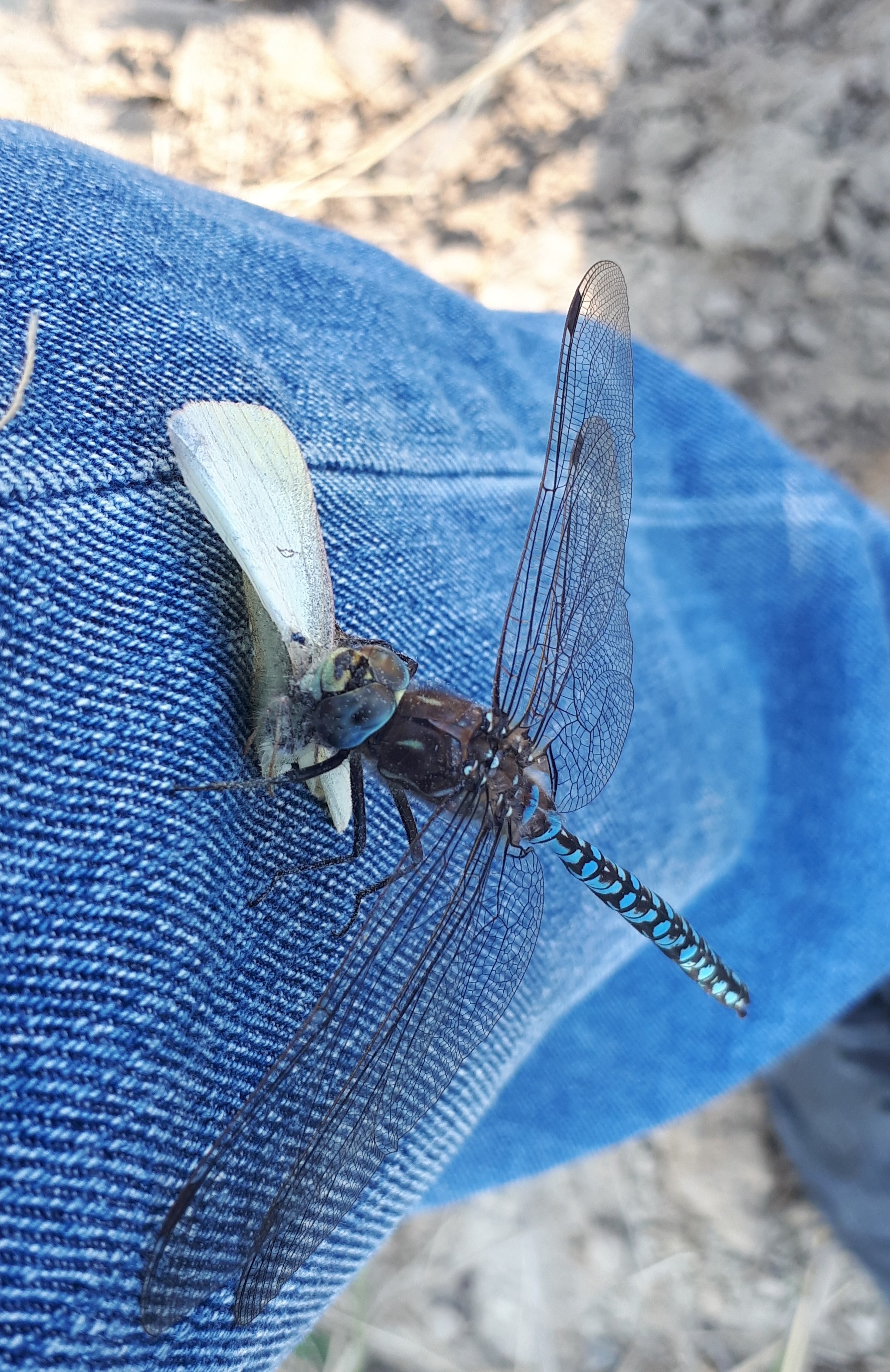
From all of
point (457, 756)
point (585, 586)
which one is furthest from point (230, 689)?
point (585, 586)

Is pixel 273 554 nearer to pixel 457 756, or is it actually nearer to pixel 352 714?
pixel 352 714

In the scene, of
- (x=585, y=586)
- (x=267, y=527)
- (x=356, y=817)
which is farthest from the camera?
(x=585, y=586)

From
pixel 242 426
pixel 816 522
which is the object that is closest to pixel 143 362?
pixel 242 426

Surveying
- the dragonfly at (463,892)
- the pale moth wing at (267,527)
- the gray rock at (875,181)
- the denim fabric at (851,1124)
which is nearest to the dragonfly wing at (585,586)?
the dragonfly at (463,892)

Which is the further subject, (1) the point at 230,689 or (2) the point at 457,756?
(2) the point at 457,756

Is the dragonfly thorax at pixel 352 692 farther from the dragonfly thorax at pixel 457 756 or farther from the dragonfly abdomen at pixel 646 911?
the dragonfly abdomen at pixel 646 911

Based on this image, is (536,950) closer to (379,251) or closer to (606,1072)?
(606,1072)
